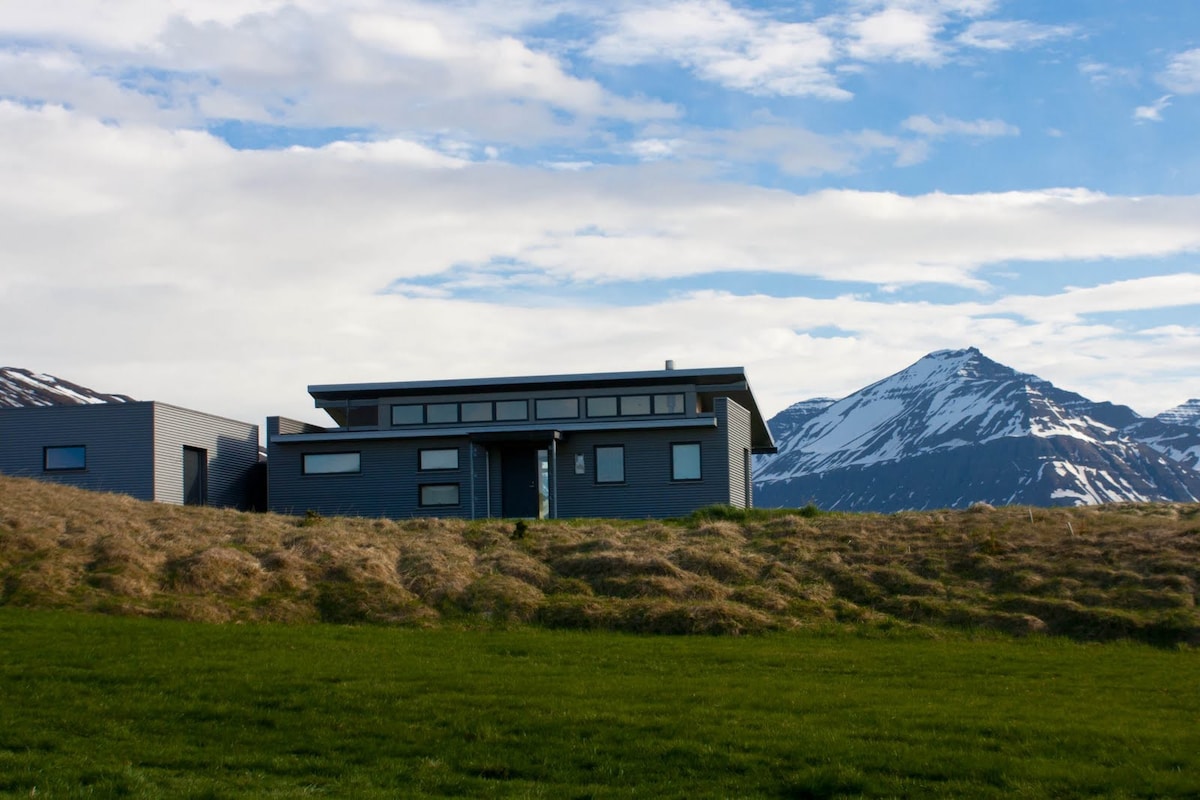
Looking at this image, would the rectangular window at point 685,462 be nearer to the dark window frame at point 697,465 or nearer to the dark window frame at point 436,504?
the dark window frame at point 697,465

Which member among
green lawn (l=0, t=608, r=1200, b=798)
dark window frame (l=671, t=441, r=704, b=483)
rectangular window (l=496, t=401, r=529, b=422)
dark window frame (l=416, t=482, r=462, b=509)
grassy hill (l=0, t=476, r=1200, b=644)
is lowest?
green lawn (l=0, t=608, r=1200, b=798)

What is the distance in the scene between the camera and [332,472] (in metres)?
40.6

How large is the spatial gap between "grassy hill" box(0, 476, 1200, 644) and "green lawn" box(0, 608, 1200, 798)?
299cm

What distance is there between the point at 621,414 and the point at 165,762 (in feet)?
103

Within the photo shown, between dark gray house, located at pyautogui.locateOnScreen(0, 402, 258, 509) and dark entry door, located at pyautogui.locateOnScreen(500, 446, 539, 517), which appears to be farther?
dark entry door, located at pyautogui.locateOnScreen(500, 446, 539, 517)

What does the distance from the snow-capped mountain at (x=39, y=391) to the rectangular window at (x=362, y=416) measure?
258 ft

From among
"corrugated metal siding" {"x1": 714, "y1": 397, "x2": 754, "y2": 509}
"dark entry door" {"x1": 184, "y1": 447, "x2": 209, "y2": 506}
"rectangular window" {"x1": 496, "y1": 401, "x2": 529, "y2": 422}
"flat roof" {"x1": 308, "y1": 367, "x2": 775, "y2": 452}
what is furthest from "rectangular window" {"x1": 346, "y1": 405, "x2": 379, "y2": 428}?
"corrugated metal siding" {"x1": 714, "y1": 397, "x2": 754, "y2": 509}

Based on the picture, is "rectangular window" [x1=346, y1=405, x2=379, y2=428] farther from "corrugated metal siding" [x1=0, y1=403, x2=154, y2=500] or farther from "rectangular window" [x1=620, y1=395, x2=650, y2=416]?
"rectangular window" [x1=620, y1=395, x2=650, y2=416]

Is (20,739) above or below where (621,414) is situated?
below

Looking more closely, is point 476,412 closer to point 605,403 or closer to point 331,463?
point 605,403

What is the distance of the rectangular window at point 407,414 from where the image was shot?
4272 centimetres

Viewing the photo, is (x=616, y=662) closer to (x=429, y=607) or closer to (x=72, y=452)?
(x=429, y=607)

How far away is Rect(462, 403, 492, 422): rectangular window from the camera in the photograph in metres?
42.3

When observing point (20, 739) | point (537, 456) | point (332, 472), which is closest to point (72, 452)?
point (332, 472)
